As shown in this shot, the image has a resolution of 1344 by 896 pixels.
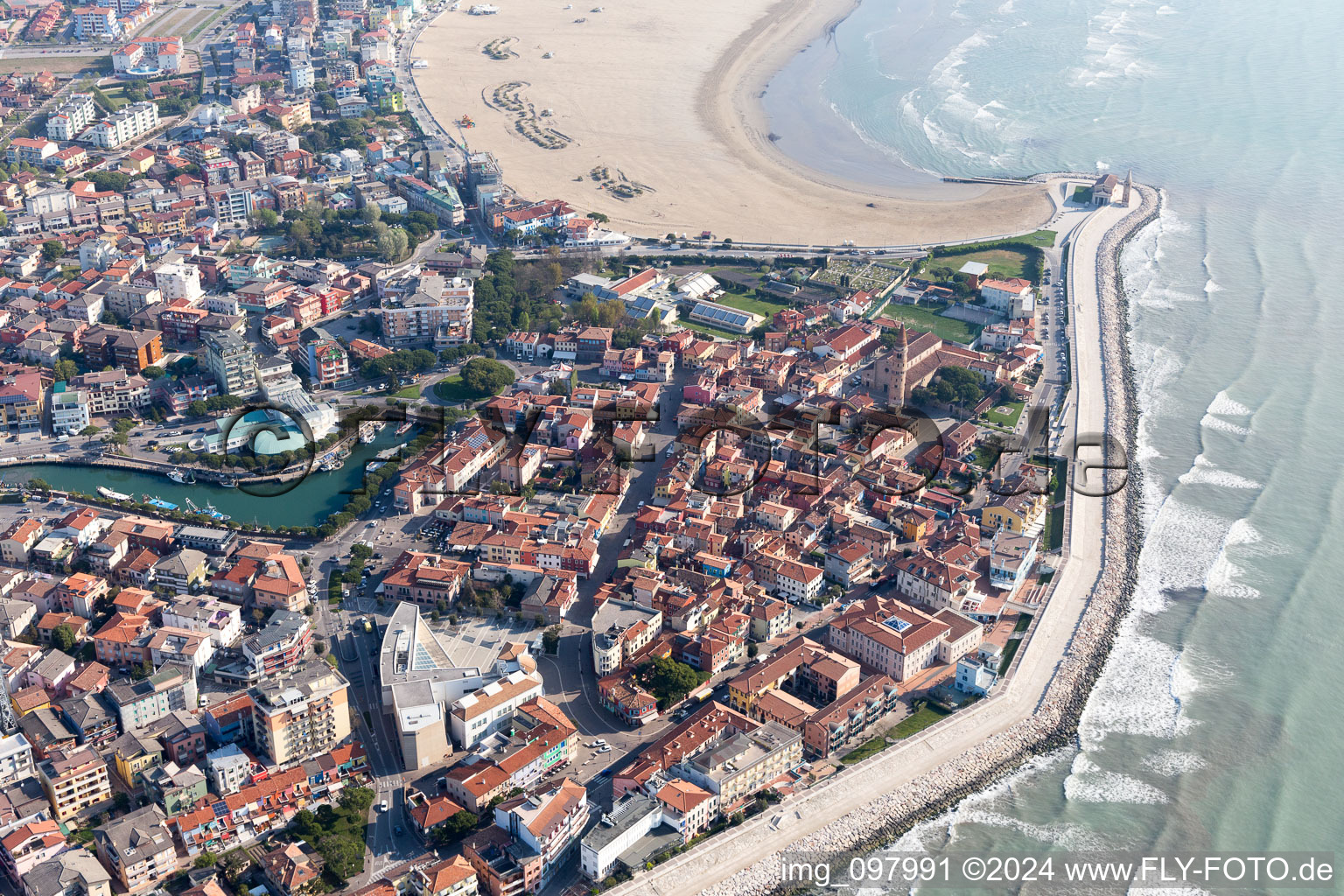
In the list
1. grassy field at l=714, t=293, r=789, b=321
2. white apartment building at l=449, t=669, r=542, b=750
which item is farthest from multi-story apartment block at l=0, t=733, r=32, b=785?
grassy field at l=714, t=293, r=789, b=321

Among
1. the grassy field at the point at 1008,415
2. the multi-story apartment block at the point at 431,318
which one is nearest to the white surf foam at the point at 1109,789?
the grassy field at the point at 1008,415

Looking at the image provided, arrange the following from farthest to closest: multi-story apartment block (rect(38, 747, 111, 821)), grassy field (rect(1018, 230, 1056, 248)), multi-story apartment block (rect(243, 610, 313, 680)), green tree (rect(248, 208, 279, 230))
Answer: green tree (rect(248, 208, 279, 230)) → grassy field (rect(1018, 230, 1056, 248)) → multi-story apartment block (rect(243, 610, 313, 680)) → multi-story apartment block (rect(38, 747, 111, 821))

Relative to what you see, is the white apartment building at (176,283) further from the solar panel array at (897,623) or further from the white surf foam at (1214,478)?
the white surf foam at (1214,478)

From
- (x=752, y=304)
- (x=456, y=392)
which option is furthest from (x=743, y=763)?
(x=752, y=304)

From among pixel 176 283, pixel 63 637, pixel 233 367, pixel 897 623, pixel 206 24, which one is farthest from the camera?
pixel 206 24

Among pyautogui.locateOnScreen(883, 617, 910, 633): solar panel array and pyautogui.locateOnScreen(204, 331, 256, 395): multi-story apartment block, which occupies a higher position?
pyautogui.locateOnScreen(883, 617, 910, 633): solar panel array

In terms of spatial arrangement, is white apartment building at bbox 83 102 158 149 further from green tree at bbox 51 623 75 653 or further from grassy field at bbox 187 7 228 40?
green tree at bbox 51 623 75 653

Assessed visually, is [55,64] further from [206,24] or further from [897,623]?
[897,623]
